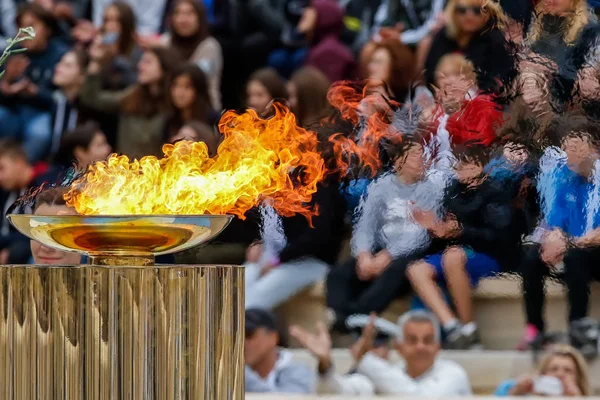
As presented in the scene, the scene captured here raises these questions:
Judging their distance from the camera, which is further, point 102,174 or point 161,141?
point 161,141

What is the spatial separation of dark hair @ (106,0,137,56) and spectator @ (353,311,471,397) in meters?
2.38

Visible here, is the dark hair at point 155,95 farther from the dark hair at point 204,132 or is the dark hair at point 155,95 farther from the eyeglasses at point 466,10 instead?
the eyeglasses at point 466,10

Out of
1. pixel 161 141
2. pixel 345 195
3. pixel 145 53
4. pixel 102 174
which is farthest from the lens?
pixel 145 53

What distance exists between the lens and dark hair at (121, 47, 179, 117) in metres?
6.43

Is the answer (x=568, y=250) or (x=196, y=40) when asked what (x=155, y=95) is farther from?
(x=568, y=250)

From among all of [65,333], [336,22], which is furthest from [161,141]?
[65,333]

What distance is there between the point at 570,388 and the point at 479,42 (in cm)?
143

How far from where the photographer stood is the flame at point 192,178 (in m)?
3.32

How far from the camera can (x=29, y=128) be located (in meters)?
6.75

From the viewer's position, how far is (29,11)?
7074mm

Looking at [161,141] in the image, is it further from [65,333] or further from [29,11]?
[65,333]

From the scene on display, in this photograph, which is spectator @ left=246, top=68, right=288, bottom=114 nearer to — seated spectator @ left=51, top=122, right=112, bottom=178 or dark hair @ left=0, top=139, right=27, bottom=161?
seated spectator @ left=51, top=122, right=112, bottom=178

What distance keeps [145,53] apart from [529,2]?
2540mm

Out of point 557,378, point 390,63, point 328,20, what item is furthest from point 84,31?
point 557,378
